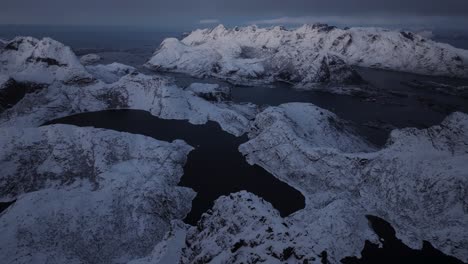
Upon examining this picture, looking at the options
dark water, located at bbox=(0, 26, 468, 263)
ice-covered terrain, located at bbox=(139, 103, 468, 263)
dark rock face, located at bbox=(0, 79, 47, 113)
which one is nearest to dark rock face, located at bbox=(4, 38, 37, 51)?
dark rock face, located at bbox=(0, 79, 47, 113)

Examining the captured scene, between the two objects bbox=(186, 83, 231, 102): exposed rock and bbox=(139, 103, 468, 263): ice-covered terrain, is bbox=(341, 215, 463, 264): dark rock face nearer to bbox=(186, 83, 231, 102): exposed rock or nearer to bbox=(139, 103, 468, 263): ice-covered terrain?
bbox=(139, 103, 468, 263): ice-covered terrain

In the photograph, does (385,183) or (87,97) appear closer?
(385,183)

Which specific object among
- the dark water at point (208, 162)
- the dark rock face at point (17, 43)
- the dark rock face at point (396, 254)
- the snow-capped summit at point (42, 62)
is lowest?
the dark rock face at point (396, 254)

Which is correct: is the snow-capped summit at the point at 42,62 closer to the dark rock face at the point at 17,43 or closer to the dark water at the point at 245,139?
the dark rock face at the point at 17,43

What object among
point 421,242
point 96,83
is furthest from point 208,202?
point 96,83

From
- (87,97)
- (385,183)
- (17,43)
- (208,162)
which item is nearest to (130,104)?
(87,97)

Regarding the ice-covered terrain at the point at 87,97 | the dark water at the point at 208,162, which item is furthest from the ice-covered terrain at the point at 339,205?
the ice-covered terrain at the point at 87,97

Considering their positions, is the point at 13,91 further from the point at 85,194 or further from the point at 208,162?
the point at 208,162
